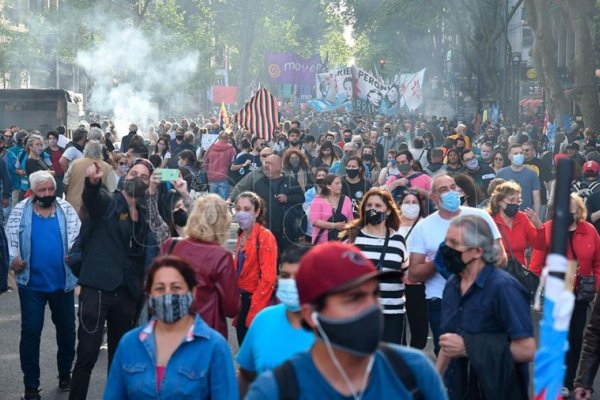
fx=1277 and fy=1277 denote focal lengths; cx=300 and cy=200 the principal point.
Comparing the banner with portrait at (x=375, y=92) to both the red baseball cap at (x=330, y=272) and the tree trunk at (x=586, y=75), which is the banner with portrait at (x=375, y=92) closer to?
the tree trunk at (x=586, y=75)

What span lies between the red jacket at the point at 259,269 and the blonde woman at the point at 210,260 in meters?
1.37

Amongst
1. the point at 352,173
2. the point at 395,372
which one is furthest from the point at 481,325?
the point at 352,173

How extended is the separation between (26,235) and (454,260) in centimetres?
372

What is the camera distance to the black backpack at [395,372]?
10.5ft

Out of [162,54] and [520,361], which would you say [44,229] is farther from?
[162,54]

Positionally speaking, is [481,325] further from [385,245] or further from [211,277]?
[385,245]

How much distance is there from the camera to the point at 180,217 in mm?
7930

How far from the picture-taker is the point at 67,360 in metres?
8.99

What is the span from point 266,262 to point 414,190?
2.31 metres

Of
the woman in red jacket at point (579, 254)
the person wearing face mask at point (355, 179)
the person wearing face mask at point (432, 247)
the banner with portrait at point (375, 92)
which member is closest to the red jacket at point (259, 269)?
the person wearing face mask at point (432, 247)

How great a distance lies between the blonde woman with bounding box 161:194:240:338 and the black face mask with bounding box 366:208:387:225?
168 cm

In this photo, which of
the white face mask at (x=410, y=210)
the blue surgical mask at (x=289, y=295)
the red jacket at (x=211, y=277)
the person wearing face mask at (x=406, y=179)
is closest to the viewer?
the blue surgical mask at (x=289, y=295)

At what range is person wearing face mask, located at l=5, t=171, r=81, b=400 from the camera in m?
8.55

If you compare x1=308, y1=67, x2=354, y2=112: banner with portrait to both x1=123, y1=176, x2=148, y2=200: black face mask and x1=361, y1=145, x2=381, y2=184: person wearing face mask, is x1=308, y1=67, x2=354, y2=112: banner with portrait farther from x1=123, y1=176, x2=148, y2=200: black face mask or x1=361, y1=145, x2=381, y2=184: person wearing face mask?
x1=123, y1=176, x2=148, y2=200: black face mask
